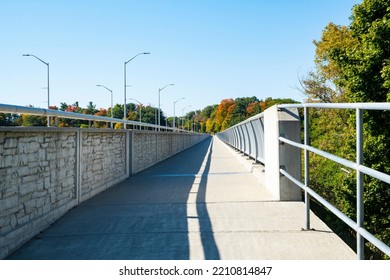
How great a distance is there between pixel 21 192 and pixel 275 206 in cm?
361

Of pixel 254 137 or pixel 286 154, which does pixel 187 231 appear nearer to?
pixel 286 154

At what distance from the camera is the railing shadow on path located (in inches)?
183

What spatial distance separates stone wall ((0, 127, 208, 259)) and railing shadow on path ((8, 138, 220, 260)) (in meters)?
0.19

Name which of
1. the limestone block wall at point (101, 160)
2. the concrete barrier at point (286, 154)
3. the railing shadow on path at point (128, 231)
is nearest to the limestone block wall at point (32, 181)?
the railing shadow on path at point (128, 231)

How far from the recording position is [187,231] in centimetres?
547

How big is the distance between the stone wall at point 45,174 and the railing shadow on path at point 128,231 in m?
0.19

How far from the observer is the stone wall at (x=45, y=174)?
16.4 ft

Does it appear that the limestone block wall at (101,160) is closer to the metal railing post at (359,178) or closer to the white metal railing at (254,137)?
the white metal railing at (254,137)

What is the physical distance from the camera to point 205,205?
23.5ft

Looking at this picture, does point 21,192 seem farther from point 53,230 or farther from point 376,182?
point 376,182

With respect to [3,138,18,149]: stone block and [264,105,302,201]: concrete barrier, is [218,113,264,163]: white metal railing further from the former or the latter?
[3,138,18,149]: stone block

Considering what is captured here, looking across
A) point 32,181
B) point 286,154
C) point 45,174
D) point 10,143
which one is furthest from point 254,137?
point 10,143

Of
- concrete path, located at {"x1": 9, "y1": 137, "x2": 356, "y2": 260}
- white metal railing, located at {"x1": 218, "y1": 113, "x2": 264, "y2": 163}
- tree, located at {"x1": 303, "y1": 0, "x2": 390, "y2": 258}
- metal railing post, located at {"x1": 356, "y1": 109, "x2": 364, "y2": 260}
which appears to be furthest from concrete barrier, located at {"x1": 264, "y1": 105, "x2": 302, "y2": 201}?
tree, located at {"x1": 303, "y1": 0, "x2": 390, "y2": 258}

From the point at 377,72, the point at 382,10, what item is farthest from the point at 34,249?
the point at 382,10
